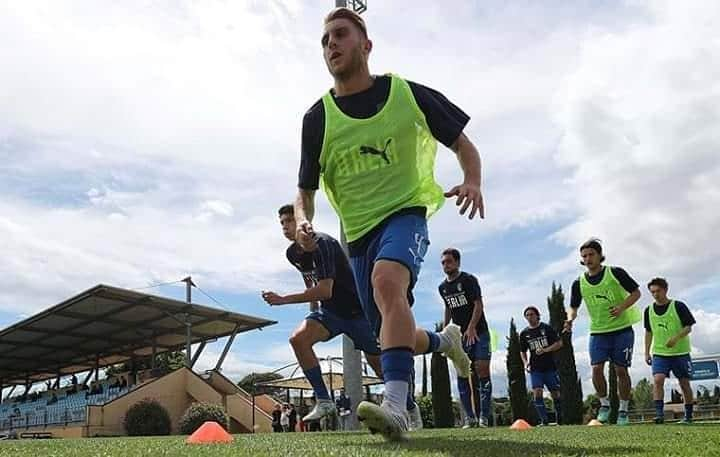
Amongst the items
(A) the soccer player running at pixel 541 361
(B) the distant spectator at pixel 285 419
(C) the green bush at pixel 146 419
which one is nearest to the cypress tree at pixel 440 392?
(B) the distant spectator at pixel 285 419

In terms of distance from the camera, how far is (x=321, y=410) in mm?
5242

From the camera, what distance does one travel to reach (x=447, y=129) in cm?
360

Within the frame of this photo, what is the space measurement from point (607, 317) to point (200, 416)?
2258 centimetres

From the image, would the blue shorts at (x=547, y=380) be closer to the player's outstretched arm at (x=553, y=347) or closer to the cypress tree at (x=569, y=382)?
the player's outstretched arm at (x=553, y=347)

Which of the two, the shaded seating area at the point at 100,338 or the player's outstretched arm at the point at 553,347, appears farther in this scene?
the shaded seating area at the point at 100,338

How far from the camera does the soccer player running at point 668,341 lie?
8.88 meters

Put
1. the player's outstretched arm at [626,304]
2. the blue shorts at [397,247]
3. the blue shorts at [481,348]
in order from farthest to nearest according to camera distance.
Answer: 1. the blue shorts at [481,348]
2. the player's outstretched arm at [626,304]
3. the blue shorts at [397,247]

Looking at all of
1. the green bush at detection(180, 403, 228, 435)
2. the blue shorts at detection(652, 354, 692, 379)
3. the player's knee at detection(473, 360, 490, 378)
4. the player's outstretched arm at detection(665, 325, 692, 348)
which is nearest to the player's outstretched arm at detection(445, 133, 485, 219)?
the player's knee at detection(473, 360, 490, 378)

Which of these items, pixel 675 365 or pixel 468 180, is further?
pixel 675 365

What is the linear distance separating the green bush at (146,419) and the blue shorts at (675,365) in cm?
2281

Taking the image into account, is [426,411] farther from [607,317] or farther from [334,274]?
[334,274]

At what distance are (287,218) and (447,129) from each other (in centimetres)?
253

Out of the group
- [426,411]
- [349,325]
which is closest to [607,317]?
[349,325]

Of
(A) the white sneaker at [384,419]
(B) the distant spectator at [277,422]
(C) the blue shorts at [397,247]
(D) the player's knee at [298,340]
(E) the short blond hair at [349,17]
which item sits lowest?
(B) the distant spectator at [277,422]
